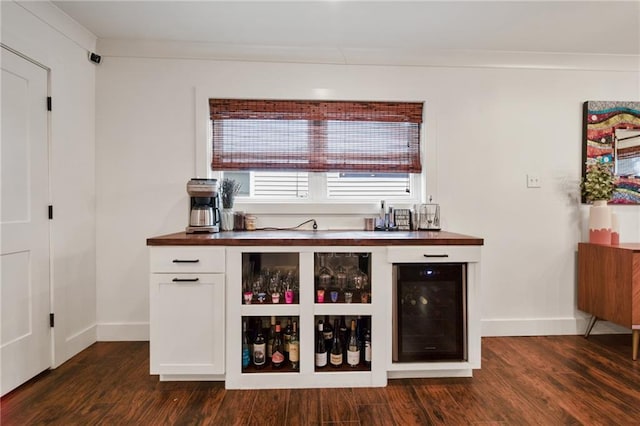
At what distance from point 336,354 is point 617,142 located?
2912mm

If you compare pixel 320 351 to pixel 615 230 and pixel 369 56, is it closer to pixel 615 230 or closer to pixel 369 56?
pixel 369 56

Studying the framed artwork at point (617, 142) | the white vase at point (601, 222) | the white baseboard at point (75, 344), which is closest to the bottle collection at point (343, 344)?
the white baseboard at point (75, 344)

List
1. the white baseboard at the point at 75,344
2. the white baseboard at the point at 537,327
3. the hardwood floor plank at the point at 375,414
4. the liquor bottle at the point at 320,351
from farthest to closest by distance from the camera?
1. the white baseboard at the point at 537,327
2. the white baseboard at the point at 75,344
3. the liquor bottle at the point at 320,351
4. the hardwood floor plank at the point at 375,414

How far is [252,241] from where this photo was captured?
75.3 inches

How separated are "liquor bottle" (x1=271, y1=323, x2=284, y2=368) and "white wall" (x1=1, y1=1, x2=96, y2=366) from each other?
1466mm

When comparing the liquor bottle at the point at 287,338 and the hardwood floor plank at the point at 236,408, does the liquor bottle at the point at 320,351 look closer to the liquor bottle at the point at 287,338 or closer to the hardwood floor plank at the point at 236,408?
the liquor bottle at the point at 287,338

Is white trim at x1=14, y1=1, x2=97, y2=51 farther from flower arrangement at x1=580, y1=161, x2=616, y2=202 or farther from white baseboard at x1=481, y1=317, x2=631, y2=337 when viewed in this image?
flower arrangement at x1=580, y1=161, x2=616, y2=202

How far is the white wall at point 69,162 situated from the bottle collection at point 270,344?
4.30ft

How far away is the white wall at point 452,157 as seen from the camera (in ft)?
8.62

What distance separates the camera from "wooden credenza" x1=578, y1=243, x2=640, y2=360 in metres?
2.30

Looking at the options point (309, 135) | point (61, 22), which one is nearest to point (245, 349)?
point (309, 135)

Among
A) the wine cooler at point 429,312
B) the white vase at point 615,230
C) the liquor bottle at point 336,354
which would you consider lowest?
the liquor bottle at point 336,354

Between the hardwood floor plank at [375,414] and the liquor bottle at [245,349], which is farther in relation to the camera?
the liquor bottle at [245,349]

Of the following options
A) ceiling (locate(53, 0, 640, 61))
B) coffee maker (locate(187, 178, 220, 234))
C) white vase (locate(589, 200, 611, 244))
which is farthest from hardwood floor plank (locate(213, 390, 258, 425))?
white vase (locate(589, 200, 611, 244))
